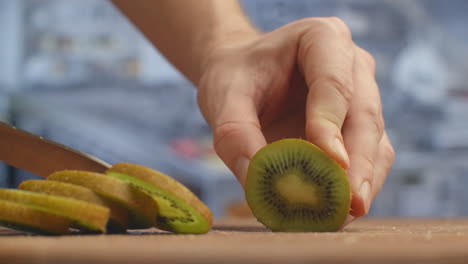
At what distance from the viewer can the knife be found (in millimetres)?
1111

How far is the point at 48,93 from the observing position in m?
3.43

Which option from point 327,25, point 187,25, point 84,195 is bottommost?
point 84,195

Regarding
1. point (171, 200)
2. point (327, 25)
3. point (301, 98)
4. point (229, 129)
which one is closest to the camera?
point (171, 200)

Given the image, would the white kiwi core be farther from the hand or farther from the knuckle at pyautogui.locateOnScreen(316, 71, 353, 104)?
the knuckle at pyautogui.locateOnScreen(316, 71, 353, 104)

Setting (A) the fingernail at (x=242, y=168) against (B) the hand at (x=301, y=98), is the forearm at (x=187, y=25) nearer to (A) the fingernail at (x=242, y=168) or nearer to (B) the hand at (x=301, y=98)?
(B) the hand at (x=301, y=98)

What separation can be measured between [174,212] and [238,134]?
0.24 meters

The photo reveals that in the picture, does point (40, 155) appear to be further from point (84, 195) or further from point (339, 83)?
point (339, 83)

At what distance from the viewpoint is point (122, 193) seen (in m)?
0.87

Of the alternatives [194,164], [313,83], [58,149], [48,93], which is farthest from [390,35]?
[58,149]

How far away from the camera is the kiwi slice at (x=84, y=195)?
0.86 m

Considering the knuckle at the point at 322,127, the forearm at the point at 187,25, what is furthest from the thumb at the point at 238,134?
the forearm at the point at 187,25

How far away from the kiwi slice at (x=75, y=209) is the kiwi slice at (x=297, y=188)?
322 mm

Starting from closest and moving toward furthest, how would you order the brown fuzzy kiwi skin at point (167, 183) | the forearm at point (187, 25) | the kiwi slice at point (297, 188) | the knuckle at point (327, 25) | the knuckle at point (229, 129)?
the brown fuzzy kiwi skin at point (167, 183)
the kiwi slice at point (297, 188)
the knuckle at point (229, 129)
the knuckle at point (327, 25)
the forearm at point (187, 25)

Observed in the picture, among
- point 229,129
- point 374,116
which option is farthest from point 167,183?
point 374,116
